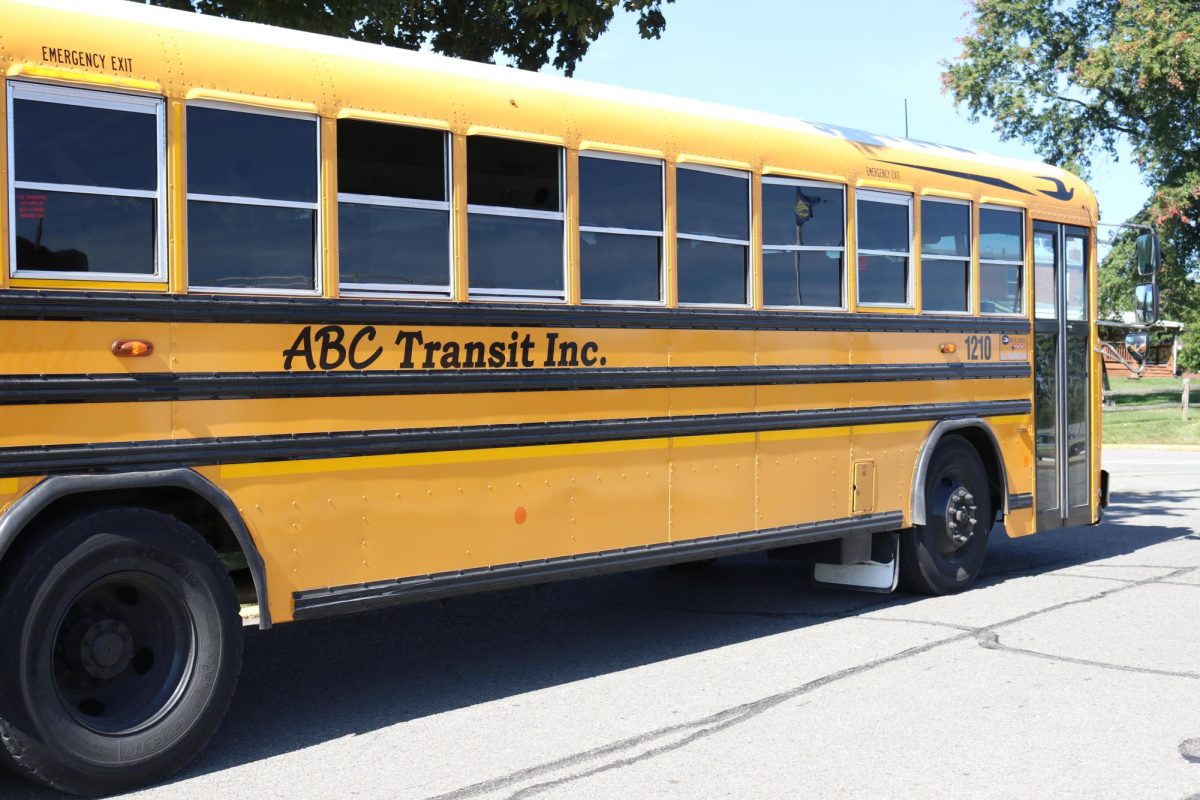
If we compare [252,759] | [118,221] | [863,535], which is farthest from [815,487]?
[118,221]

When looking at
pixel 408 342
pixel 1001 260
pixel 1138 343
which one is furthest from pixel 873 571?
pixel 408 342

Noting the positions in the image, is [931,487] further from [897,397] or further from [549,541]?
[549,541]

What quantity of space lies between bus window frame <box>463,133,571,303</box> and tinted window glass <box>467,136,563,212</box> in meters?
0.01

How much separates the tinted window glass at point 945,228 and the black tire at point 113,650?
506 cm

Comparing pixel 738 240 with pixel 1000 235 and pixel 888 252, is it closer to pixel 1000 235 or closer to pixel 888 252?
pixel 888 252

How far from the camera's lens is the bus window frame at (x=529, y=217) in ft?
19.0

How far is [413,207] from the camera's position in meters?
5.59

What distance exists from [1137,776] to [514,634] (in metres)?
3.62

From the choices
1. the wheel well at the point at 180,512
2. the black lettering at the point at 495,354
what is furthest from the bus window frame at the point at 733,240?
the wheel well at the point at 180,512

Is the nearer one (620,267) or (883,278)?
(620,267)

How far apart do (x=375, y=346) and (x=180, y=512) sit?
1000 mm

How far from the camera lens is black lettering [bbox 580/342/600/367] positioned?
246 inches

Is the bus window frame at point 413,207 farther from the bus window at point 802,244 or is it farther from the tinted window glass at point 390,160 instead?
the bus window at point 802,244

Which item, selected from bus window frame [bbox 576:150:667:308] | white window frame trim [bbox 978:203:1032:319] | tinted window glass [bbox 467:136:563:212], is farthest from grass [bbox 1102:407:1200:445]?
tinted window glass [bbox 467:136:563:212]
